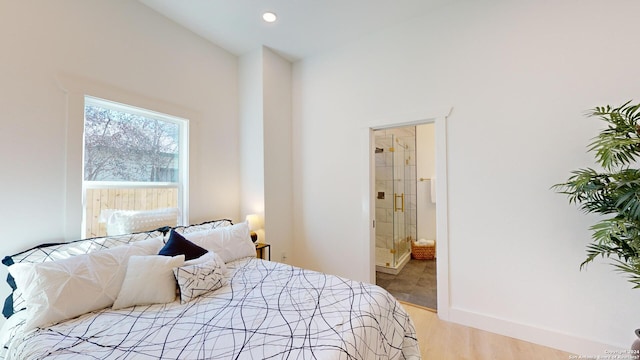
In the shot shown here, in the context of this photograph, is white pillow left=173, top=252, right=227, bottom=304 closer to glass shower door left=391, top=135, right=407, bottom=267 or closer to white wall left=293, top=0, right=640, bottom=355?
white wall left=293, top=0, right=640, bottom=355

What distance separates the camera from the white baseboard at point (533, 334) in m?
1.88

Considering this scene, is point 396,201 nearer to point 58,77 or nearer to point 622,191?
point 622,191

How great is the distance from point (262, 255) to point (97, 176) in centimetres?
180

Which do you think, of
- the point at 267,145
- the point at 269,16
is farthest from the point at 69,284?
the point at 269,16

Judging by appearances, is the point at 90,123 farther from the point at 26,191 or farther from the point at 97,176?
the point at 26,191

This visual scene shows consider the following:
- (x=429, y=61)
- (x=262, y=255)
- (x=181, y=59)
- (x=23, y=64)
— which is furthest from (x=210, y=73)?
(x=429, y=61)

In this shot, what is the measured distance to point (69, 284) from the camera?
1447mm

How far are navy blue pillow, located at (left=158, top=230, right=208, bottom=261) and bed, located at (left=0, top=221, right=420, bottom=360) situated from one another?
0.13 ft

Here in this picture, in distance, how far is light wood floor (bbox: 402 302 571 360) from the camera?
194 centimetres

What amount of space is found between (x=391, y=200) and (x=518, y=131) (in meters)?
2.18

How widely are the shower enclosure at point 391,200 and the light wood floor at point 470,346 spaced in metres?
1.49

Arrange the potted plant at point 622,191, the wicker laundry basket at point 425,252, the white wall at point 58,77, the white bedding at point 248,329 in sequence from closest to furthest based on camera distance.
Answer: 1. the white bedding at point 248,329
2. the potted plant at point 622,191
3. the white wall at point 58,77
4. the wicker laundry basket at point 425,252

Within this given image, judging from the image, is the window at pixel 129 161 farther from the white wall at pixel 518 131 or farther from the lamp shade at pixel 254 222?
the white wall at pixel 518 131

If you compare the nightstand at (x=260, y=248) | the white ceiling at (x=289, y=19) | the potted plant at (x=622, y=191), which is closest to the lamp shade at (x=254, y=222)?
the nightstand at (x=260, y=248)
